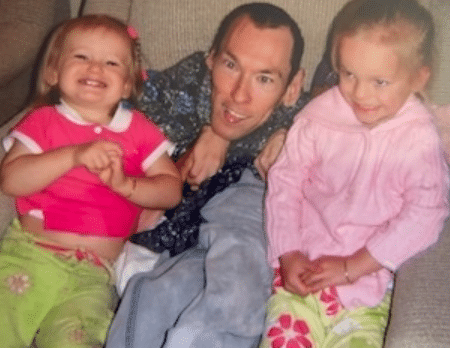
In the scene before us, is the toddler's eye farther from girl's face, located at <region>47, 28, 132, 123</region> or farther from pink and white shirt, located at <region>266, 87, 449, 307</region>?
pink and white shirt, located at <region>266, 87, 449, 307</region>

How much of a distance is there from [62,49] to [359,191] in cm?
66

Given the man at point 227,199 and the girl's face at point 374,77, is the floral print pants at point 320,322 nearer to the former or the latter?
the man at point 227,199

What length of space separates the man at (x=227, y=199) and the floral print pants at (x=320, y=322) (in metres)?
0.03

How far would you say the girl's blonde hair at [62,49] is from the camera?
130 centimetres

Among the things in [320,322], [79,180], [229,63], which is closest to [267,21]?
[229,63]

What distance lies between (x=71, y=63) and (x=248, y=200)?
44 centimetres

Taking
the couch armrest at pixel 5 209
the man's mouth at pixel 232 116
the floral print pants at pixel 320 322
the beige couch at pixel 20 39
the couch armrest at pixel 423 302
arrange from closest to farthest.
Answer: the couch armrest at pixel 423 302
the floral print pants at pixel 320 322
the couch armrest at pixel 5 209
the man's mouth at pixel 232 116
the beige couch at pixel 20 39

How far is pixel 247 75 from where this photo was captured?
→ 1.29m

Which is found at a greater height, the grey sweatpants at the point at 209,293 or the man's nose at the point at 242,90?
the man's nose at the point at 242,90

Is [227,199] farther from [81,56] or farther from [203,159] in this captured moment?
[81,56]

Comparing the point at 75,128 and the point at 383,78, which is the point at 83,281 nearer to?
the point at 75,128

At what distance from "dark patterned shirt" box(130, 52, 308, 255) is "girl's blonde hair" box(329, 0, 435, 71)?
0.30 m

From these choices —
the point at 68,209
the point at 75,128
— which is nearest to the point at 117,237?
the point at 68,209

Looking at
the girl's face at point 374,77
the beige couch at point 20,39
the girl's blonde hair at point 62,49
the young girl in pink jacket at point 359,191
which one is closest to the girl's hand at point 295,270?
the young girl in pink jacket at point 359,191
